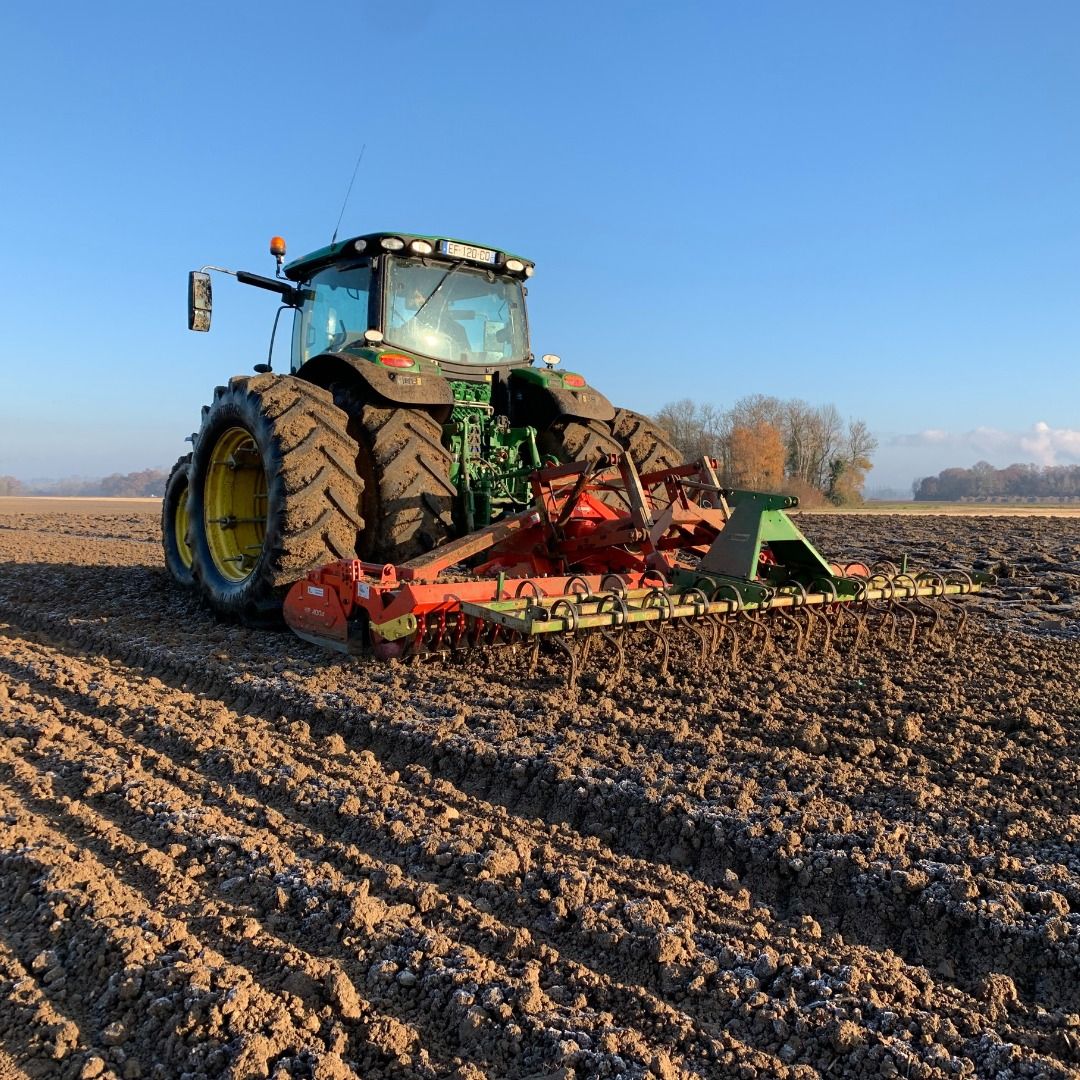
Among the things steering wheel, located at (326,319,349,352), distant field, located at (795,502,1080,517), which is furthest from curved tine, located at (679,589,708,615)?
distant field, located at (795,502,1080,517)

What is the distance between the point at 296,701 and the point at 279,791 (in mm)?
924

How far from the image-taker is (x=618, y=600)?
13.2 feet

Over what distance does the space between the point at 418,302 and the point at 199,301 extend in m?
1.62

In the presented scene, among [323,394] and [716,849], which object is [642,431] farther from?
[716,849]

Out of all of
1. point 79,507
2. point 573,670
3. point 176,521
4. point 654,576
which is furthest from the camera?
point 79,507

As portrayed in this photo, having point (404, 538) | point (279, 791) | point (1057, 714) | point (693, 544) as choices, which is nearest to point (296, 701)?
point (279, 791)

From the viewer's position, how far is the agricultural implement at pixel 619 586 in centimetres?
410

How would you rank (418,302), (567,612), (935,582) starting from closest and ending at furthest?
(567,612) → (935,582) → (418,302)

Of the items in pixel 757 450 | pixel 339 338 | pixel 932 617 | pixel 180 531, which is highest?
pixel 757 450

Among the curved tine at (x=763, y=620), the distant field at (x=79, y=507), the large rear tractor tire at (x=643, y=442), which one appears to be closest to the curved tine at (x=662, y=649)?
the curved tine at (x=763, y=620)

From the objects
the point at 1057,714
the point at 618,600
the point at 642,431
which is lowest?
the point at 1057,714

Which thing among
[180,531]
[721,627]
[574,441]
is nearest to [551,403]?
[574,441]

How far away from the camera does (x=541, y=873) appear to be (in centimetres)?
243

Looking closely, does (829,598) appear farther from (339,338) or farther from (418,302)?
(339,338)
